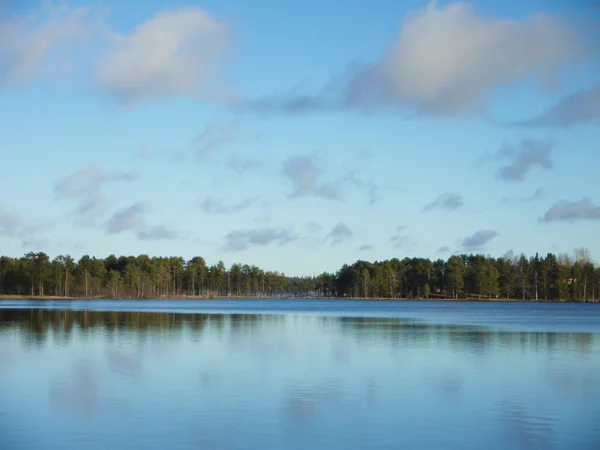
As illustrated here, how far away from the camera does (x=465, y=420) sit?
2028 centimetres

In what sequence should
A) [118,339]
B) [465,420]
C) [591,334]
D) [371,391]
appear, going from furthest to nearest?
[591,334] → [118,339] → [371,391] → [465,420]

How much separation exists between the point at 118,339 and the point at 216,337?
671 centimetres

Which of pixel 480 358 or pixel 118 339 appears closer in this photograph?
pixel 480 358

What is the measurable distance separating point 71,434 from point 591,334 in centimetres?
4709

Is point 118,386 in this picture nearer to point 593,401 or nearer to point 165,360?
point 165,360

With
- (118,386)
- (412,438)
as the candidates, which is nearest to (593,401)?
(412,438)

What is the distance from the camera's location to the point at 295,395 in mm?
24125

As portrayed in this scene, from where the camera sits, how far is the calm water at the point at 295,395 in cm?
1800

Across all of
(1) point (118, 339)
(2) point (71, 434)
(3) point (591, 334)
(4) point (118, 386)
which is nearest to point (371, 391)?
(4) point (118, 386)

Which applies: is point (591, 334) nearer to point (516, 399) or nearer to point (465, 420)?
point (516, 399)

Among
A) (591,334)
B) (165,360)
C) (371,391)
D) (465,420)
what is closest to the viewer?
(465,420)

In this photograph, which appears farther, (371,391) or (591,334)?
(591,334)

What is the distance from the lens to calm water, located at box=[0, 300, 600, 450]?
709 inches

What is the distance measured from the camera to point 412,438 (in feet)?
58.9
